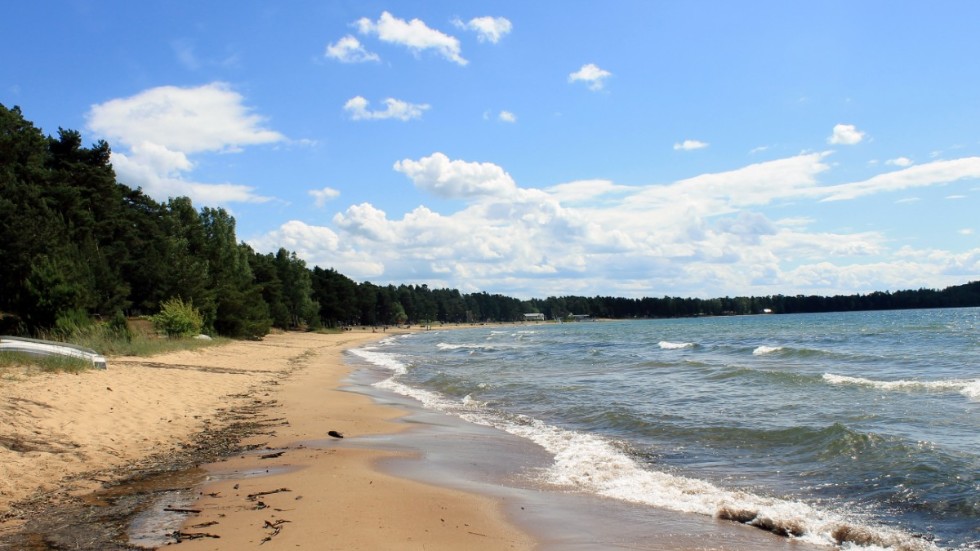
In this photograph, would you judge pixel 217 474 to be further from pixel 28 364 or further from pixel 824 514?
pixel 28 364

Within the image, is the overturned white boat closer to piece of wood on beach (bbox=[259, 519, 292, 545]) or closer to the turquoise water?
the turquoise water

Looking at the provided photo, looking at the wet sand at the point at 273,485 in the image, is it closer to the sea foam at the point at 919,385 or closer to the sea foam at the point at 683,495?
the sea foam at the point at 683,495

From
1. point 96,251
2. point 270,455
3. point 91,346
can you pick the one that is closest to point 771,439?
point 270,455

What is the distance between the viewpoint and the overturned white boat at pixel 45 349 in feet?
53.1

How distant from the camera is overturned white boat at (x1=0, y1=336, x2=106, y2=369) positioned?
637 inches

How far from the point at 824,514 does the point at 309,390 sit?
15711 millimetres

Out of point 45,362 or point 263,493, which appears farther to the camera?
point 45,362

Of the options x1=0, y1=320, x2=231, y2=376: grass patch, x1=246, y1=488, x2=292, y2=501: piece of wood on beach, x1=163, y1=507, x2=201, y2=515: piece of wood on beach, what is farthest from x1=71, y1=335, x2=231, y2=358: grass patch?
x1=163, y1=507, x2=201, y2=515: piece of wood on beach

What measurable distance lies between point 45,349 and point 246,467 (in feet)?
37.3

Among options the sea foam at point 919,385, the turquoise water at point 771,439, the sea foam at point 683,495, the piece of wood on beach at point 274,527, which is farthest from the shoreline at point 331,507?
the sea foam at point 919,385

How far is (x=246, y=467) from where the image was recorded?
28.7 ft

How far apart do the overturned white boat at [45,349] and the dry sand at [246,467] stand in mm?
1196

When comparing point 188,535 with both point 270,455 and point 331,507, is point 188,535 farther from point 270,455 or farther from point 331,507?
point 270,455

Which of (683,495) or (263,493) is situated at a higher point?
(263,493)
